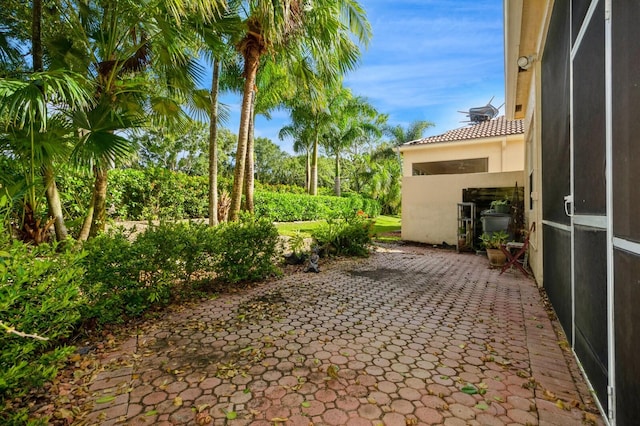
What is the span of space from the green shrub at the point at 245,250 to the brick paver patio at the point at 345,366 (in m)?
0.55

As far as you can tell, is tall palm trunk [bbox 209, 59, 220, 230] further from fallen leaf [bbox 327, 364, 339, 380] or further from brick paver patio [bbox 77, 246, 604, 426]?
fallen leaf [bbox 327, 364, 339, 380]

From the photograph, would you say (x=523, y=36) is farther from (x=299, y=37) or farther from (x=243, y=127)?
(x=243, y=127)

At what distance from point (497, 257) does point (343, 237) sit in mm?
3898

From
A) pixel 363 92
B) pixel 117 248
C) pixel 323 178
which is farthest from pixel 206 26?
pixel 323 178

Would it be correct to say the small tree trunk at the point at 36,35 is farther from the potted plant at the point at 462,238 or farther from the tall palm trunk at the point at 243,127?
the potted plant at the point at 462,238

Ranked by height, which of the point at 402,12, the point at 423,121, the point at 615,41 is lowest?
the point at 615,41

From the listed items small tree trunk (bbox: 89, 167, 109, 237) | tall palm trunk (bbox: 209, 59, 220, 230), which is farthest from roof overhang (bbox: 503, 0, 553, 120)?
small tree trunk (bbox: 89, 167, 109, 237)

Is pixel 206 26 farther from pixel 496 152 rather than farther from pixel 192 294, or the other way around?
pixel 496 152

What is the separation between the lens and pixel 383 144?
3347cm

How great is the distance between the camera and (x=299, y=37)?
26.2 ft

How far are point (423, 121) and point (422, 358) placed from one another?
31569 mm

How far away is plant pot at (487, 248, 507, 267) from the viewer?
7521 mm

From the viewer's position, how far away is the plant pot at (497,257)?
7521 millimetres

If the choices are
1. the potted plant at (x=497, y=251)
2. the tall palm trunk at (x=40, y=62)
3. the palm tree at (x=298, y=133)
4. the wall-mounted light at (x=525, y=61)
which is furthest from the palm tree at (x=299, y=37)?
→ the palm tree at (x=298, y=133)
